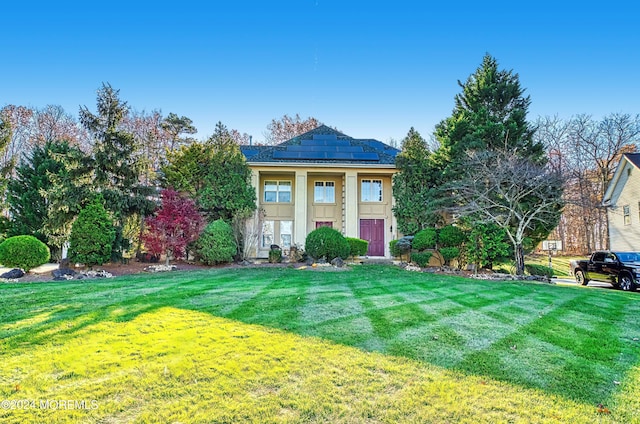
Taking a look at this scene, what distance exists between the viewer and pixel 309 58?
14.1m

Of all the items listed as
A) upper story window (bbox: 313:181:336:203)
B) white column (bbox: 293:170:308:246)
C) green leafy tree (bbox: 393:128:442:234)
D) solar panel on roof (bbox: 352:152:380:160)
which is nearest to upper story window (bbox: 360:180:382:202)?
solar panel on roof (bbox: 352:152:380:160)

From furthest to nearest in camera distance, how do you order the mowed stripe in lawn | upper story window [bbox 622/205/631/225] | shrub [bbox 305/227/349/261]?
1. upper story window [bbox 622/205/631/225]
2. shrub [bbox 305/227/349/261]
3. the mowed stripe in lawn

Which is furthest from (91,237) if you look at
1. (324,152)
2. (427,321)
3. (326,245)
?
(324,152)

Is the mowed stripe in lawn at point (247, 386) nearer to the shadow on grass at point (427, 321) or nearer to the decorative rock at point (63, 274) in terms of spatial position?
the shadow on grass at point (427, 321)

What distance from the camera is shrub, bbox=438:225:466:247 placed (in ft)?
46.7

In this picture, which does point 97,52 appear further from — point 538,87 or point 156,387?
point 538,87

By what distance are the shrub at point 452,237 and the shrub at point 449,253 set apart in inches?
14.9

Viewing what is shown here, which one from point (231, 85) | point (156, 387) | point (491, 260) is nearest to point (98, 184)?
point (231, 85)

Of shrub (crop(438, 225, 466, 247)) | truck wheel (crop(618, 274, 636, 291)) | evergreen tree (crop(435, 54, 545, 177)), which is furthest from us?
evergreen tree (crop(435, 54, 545, 177))

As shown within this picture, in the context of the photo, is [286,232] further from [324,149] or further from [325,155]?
[324,149]

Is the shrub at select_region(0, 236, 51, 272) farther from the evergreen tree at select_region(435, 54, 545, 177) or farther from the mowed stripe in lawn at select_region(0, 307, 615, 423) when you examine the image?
the evergreen tree at select_region(435, 54, 545, 177)

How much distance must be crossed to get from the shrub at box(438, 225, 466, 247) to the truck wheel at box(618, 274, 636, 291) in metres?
5.22

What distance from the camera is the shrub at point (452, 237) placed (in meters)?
14.2

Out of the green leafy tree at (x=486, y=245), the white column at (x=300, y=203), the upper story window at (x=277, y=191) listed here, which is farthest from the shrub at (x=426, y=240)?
the upper story window at (x=277, y=191)
